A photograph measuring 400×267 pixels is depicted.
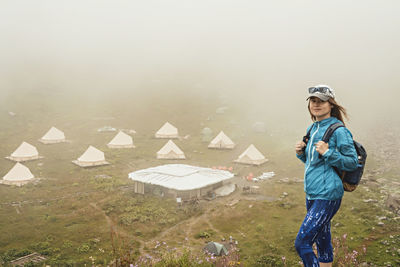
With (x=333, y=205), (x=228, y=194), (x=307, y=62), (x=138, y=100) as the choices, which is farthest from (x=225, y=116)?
(x=307, y=62)

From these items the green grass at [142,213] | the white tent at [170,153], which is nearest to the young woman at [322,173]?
the green grass at [142,213]

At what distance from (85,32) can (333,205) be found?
509ft

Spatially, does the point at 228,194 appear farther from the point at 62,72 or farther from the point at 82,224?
the point at 62,72

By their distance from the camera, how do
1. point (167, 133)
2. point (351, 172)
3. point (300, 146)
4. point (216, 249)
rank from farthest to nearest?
point (167, 133)
point (216, 249)
point (300, 146)
point (351, 172)

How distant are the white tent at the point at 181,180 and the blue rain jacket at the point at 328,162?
16.0 metres

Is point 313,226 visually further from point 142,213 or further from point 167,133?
point 167,133

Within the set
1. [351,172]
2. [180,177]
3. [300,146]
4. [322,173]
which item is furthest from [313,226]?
[180,177]

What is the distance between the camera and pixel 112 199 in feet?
68.1

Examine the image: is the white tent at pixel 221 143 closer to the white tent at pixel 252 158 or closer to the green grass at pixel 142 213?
the green grass at pixel 142 213

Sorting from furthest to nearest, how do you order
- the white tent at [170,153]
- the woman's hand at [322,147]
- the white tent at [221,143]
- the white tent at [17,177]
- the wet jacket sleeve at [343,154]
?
the white tent at [221,143], the white tent at [170,153], the white tent at [17,177], the woman's hand at [322,147], the wet jacket sleeve at [343,154]

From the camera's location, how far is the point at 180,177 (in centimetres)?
2186

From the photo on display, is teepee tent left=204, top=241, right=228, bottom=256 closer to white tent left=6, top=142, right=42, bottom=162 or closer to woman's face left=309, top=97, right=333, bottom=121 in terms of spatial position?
woman's face left=309, top=97, right=333, bottom=121

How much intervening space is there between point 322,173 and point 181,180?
17.4 meters

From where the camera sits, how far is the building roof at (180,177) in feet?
68.6
